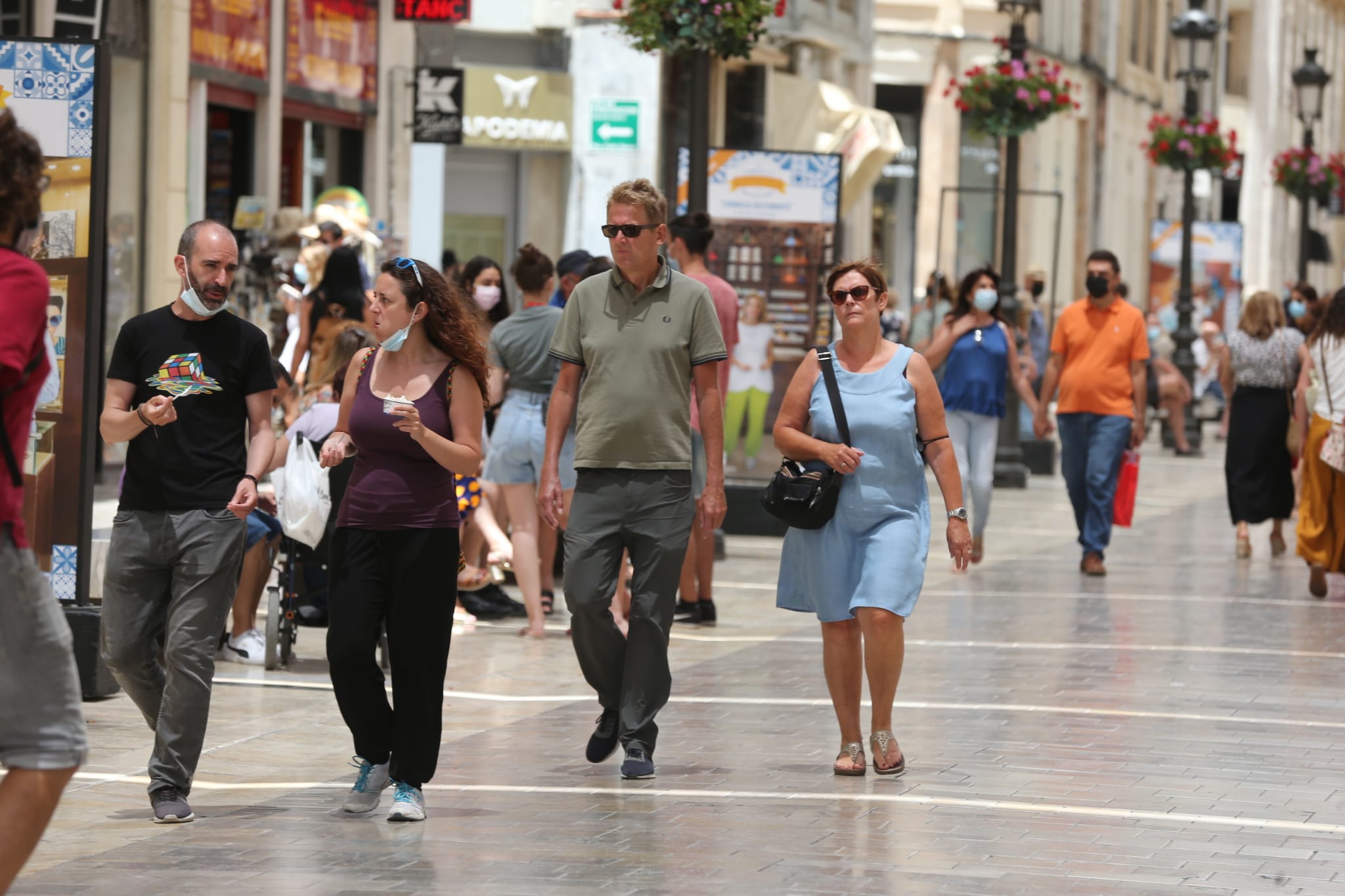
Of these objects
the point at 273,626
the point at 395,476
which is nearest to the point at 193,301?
the point at 395,476

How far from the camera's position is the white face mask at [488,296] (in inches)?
490

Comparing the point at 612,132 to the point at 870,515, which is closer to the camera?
the point at 870,515

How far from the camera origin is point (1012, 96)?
83.3 ft

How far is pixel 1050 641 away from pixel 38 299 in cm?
779

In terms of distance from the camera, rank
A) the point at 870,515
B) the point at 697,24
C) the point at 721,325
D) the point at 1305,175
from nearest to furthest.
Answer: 1. the point at 870,515
2. the point at 721,325
3. the point at 697,24
4. the point at 1305,175

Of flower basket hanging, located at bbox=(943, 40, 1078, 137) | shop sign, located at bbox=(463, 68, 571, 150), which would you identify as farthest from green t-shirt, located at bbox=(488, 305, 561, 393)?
shop sign, located at bbox=(463, 68, 571, 150)

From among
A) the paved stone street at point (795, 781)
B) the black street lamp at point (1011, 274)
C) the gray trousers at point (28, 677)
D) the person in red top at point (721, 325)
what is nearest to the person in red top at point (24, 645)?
the gray trousers at point (28, 677)

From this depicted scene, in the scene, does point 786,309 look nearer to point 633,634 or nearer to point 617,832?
point 633,634

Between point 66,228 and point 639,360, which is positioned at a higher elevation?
point 66,228

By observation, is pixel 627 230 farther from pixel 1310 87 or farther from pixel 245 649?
pixel 1310 87

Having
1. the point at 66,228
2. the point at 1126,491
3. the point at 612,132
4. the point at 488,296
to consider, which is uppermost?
the point at 612,132

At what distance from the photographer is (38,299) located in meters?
→ 4.79

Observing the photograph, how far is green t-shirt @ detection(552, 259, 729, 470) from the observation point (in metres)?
7.92

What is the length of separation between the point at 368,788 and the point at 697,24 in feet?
29.2
